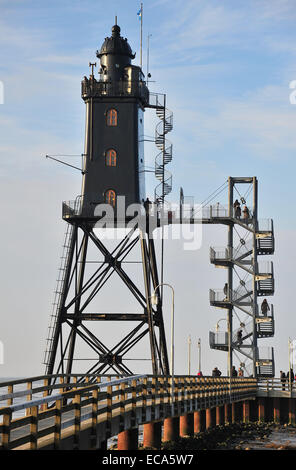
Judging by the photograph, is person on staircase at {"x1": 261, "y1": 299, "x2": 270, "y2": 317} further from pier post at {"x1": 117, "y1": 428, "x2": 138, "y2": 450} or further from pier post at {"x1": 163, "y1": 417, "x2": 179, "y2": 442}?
pier post at {"x1": 117, "y1": 428, "x2": 138, "y2": 450}

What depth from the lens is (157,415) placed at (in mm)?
30734

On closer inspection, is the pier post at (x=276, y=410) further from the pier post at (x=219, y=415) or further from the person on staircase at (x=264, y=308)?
the pier post at (x=219, y=415)

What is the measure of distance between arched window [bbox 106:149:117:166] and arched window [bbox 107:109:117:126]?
5.46 ft

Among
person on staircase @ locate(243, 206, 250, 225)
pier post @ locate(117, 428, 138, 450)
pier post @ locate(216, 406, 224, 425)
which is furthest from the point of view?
person on staircase @ locate(243, 206, 250, 225)

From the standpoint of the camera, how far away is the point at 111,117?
55.1 m

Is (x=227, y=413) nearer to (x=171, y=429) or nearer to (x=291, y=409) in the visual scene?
(x=291, y=409)

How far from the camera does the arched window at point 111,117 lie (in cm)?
5497

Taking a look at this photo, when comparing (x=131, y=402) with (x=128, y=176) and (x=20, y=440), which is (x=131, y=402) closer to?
(x=20, y=440)

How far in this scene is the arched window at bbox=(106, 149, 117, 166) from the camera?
54.5 m

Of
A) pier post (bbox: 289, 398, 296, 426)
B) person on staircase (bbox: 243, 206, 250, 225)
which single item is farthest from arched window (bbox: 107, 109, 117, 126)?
pier post (bbox: 289, 398, 296, 426)

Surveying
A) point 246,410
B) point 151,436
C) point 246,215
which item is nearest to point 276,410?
point 246,410

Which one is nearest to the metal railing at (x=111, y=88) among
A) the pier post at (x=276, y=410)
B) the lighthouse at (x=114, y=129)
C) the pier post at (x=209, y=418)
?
the lighthouse at (x=114, y=129)
